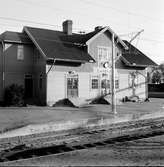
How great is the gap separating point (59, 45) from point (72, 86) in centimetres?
437

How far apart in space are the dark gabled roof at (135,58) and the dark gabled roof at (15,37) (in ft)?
35.1

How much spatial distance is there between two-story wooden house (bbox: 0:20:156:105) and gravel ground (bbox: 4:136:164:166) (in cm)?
1369

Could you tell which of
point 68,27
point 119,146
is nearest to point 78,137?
point 119,146

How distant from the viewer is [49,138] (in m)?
11.1

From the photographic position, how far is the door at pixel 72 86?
2369cm

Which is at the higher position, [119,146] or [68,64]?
[68,64]

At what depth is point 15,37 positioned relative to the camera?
24.5m

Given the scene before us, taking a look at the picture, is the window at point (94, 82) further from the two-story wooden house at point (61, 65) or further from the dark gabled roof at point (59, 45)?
the dark gabled roof at point (59, 45)

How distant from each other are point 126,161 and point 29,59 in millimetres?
19127

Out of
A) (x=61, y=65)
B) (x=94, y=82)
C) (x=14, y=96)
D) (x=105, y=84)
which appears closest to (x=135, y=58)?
(x=105, y=84)

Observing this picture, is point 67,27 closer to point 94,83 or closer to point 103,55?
point 103,55

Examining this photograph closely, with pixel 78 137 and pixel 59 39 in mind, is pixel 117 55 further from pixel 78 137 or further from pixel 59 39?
pixel 78 137

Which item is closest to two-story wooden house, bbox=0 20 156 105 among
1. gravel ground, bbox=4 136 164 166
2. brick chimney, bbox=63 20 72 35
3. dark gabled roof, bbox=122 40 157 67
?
dark gabled roof, bbox=122 40 157 67

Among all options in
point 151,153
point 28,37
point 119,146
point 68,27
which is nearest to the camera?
point 151,153
